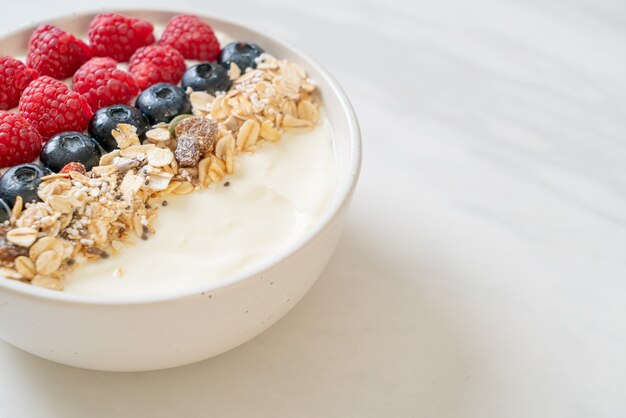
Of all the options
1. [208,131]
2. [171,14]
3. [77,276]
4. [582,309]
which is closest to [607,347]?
[582,309]

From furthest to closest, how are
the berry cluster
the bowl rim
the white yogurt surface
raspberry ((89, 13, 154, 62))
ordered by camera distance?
raspberry ((89, 13, 154, 62)) < the berry cluster < the white yogurt surface < the bowl rim

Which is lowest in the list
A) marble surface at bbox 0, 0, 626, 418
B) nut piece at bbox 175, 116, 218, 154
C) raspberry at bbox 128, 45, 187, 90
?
marble surface at bbox 0, 0, 626, 418

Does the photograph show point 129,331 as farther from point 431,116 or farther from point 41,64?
point 431,116

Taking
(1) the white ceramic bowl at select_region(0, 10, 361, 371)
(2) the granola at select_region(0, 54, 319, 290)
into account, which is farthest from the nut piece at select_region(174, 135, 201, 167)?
(1) the white ceramic bowl at select_region(0, 10, 361, 371)

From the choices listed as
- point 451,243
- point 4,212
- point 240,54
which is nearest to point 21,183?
point 4,212

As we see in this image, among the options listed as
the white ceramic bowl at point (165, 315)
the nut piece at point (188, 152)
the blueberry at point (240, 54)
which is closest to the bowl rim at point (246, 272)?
the white ceramic bowl at point (165, 315)

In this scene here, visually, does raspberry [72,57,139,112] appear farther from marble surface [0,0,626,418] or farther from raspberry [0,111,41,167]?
marble surface [0,0,626,418]

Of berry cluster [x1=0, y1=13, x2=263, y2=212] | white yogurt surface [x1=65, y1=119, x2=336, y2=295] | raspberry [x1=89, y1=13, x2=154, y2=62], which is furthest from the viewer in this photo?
raspberry [x1=89, y1=13, x2=154, y2=62]

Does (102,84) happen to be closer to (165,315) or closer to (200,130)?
(200,130)
